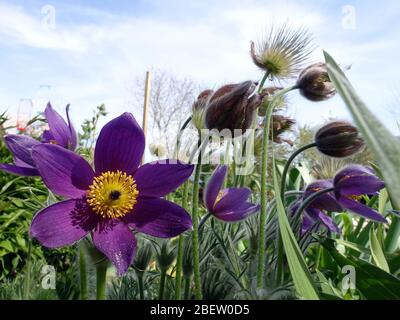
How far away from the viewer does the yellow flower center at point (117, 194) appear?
38cm

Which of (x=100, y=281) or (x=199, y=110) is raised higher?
(x=199, y=110)

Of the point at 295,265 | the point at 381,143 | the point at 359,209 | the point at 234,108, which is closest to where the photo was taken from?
the point at 381,143

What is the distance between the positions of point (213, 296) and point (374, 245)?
0.64 feet

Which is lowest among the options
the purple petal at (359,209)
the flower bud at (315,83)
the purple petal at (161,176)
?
the purple petal at (359,209)

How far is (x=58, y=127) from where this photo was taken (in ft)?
1.46

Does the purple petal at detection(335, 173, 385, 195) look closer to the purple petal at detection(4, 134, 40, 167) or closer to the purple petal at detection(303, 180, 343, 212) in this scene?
the purple petal at detection(303, 180, 343, 212)

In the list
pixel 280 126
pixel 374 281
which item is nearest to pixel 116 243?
pixel 374 281

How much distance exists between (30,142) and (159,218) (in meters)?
0.16

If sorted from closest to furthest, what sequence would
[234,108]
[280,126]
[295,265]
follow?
1. [295,265]
2. [234,108]
3. [280,126]

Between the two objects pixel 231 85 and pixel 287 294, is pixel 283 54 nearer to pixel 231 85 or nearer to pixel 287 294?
pixel 231 85

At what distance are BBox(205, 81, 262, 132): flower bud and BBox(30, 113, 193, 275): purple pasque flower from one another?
73 mm

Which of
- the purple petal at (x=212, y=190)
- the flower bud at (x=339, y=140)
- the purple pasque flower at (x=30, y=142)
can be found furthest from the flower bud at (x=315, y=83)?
the purple pasque flower at (x=30, y=142)

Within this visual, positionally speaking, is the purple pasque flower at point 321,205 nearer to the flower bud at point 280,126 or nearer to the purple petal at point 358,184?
the purple petal at point 358,184

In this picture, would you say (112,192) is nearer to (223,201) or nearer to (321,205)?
(223,201)
